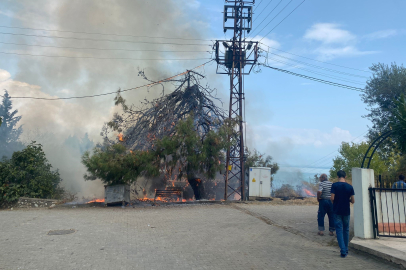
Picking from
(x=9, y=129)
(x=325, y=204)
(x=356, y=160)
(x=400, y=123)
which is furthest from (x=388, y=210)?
(x=9, y=129)

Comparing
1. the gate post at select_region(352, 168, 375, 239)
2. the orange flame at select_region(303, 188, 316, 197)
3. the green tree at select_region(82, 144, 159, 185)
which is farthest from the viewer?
the orange flame at select_region(303, 188, 316, 197)

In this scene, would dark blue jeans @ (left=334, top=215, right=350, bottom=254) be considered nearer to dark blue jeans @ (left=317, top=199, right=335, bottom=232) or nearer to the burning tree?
dark blue jeans @ (left=317, top=199, right=335, bottom=232)

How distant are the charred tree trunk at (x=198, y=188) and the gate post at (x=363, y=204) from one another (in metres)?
10.4

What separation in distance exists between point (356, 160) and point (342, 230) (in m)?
22.5

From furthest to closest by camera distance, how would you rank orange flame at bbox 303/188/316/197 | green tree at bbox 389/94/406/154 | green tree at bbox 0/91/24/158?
1. green tree at bbox 0/91/24/158
2. orange flame at bbox 303/188/316/197
3. green tree at bbox 389/94/406/154

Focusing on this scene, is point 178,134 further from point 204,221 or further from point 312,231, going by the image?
point 312,231

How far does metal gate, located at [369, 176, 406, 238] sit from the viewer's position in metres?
6.53

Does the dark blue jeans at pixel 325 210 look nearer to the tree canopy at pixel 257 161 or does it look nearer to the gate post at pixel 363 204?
the gate post at pixel 363 204

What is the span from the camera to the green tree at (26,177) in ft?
39.6

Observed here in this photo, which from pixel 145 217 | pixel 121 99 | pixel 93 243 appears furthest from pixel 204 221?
pixel 121 99

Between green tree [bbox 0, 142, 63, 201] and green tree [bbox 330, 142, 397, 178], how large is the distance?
74.7 ft

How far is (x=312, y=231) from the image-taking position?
26.2 ft

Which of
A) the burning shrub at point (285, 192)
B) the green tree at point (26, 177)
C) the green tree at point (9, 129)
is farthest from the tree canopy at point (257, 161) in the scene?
the green tree at point (9, 129)

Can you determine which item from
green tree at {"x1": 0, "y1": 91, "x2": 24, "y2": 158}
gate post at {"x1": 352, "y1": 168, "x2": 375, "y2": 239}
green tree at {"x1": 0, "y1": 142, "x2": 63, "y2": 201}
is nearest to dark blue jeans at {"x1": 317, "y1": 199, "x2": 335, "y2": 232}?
gate post at {"x1": 352, "y1": 168, "x2": 375, "y2": 239}
